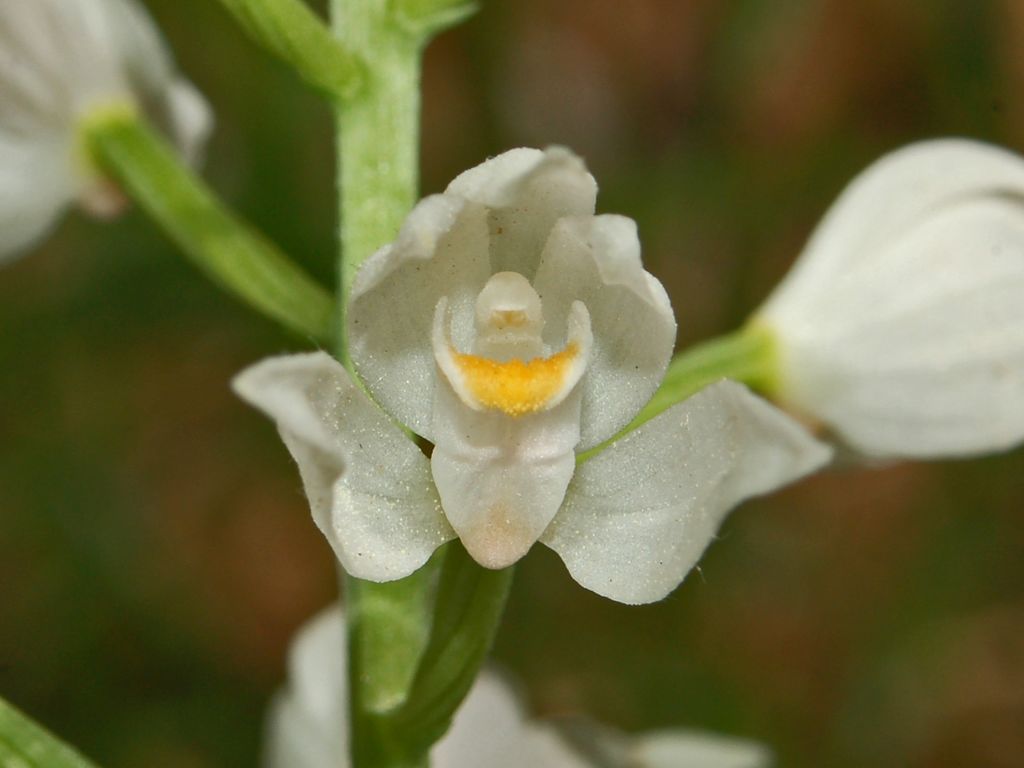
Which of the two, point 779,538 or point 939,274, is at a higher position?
point 939,274

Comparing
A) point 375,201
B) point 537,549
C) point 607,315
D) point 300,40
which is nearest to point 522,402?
point 607,315

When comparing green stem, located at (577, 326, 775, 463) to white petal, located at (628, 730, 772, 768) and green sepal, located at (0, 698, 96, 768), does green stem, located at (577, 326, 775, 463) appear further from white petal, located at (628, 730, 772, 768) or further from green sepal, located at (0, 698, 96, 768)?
green sepal, located at (0, 698, 96, 768)

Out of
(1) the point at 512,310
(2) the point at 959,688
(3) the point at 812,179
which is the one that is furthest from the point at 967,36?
(1) the point at 512,310

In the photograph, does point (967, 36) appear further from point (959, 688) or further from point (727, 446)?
point (727, 446)

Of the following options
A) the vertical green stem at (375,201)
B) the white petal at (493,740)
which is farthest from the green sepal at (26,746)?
the white petal at (493,740)

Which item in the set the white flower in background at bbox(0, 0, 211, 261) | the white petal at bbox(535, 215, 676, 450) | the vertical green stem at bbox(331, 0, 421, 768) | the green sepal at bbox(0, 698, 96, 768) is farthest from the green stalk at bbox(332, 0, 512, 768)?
the white flower in background at bbox(0, 0, 211, 261)

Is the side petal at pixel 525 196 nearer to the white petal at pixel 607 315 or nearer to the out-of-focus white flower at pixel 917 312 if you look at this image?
the white petal at pixel 607 315

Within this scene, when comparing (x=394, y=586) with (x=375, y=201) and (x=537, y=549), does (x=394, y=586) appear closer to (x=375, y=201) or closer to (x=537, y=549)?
(x=375, y=201)

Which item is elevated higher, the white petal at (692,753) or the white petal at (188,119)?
the white petal at (188,119)
